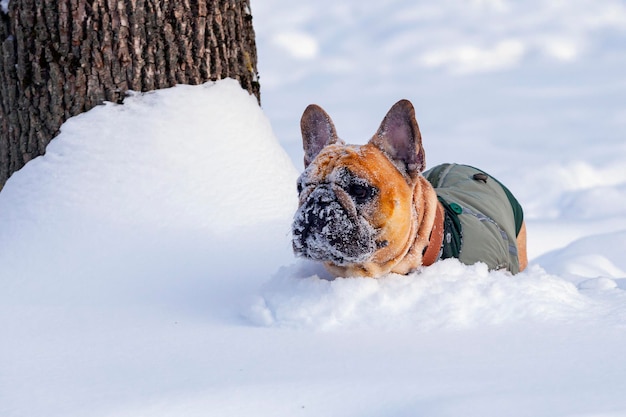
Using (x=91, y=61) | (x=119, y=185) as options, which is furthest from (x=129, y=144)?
(x=91, y=61)

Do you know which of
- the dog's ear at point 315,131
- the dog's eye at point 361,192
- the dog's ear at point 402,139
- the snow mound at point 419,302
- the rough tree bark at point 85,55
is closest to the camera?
the snow mound at point 419,302

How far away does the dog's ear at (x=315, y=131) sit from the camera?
122 inches

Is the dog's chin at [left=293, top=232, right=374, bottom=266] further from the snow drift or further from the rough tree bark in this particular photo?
the rough tree bark

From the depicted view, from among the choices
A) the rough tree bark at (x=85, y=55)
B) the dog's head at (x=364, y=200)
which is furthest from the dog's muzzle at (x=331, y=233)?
the rough tree bark at (x=85, y=55)

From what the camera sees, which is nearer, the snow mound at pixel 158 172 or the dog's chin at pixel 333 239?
the dog's chin at pixel 333 239

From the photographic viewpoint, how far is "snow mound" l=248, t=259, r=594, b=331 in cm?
256

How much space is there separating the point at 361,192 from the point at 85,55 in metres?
1.90

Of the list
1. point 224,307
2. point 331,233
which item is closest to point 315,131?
point 331,233

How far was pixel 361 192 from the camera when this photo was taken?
2.70m

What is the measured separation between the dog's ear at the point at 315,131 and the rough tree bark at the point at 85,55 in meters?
1.09

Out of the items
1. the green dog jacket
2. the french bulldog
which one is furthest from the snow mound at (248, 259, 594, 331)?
the green dog jacket

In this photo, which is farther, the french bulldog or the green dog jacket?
the green dog jacket

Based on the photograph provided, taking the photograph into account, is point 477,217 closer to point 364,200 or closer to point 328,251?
point 364,200

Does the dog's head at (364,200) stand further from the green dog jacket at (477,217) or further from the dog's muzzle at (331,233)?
the green dog jacket at (477,217)
